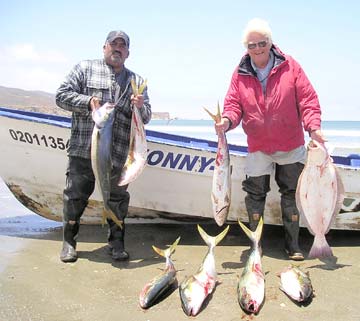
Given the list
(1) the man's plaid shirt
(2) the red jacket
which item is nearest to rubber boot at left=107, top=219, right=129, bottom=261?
(1) the man's plaid shirt

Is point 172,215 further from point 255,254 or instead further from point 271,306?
point 271,306

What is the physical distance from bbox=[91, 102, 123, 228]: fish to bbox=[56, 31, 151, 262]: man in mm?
217

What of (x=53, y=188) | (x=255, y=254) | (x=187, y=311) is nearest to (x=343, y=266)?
(x=255, y=254)

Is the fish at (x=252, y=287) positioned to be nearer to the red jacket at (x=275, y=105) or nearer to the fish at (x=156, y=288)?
the fish at (x=156, y=288)

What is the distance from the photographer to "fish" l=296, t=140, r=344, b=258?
4184 mm

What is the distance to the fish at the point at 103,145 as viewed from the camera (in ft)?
14.0

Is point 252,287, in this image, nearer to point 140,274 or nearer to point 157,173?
point 140,274

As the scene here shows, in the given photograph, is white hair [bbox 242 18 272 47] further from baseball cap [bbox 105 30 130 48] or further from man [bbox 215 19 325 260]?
baseball cap [bbox 105 30 130 48]

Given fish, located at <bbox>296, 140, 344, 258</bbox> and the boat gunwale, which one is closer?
fish, located at <bbox>296, 140, 344, 258</bbox>

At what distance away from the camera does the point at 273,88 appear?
4.47 metres

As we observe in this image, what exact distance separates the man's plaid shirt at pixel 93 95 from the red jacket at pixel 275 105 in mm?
979

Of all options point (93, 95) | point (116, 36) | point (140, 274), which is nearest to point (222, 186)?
point (140, 274)

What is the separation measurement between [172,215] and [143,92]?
1.90 metres

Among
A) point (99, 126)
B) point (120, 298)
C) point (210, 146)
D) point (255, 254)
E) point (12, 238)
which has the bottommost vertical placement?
point (12, 238)
